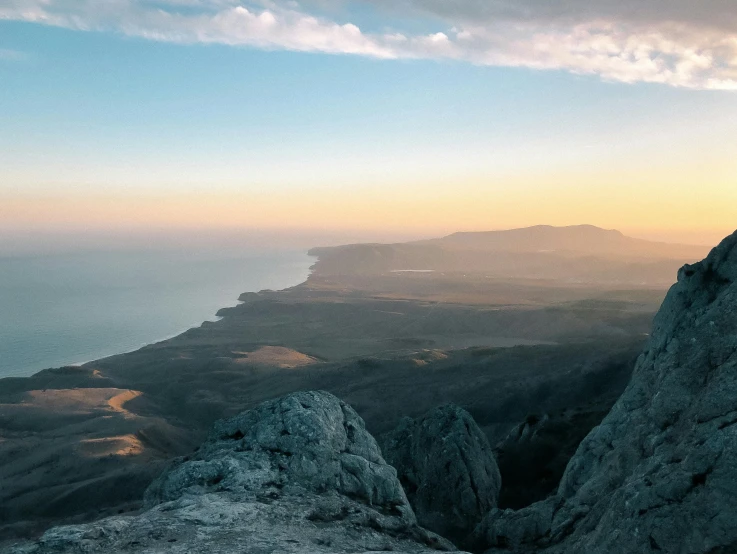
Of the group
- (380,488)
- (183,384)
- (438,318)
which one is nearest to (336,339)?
(438,318)

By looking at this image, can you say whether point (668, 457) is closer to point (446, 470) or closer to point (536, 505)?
point (536, 505)

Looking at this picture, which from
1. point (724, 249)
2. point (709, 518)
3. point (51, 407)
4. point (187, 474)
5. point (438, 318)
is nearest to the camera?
point (709, 518)

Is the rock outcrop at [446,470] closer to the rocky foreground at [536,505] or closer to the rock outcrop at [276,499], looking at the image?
the rocky foreground at [536,505]

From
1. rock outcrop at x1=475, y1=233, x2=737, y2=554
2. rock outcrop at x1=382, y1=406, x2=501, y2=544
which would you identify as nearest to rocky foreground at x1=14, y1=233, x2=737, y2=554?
rock outcrop at x1=475, y1=233, x2=737, y2=554

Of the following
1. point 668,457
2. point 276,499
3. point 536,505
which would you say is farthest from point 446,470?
point 668,457

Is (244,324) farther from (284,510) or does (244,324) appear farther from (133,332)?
(284,510)
